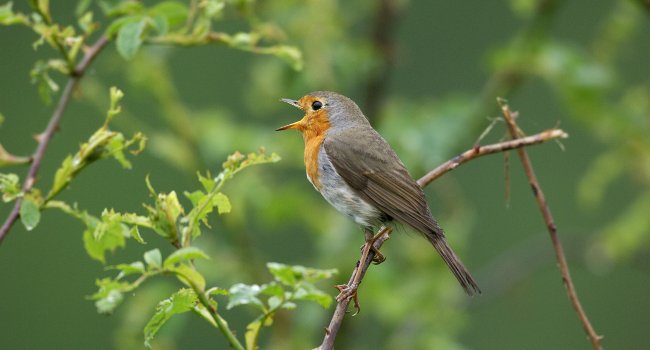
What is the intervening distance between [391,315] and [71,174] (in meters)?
2.29

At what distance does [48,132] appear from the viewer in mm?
2252

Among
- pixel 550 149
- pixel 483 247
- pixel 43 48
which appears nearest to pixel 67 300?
pixel 43 48

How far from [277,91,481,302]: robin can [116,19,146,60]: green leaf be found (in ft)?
3.72

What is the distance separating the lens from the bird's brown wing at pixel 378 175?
139 inches

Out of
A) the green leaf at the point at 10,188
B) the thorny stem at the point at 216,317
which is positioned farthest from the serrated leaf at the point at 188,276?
the green leaf at the point at 10,188

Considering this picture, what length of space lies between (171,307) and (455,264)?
5.10ft

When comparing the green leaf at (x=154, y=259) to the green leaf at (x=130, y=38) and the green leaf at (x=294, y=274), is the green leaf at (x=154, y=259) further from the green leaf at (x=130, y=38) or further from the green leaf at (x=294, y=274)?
the green leaf at (x=130, y=38)

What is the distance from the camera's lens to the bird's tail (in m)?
3.04

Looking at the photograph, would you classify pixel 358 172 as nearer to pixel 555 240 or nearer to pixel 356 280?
pixel 356 280

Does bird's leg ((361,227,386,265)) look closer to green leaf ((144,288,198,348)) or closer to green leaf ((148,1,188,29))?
green leaf ((148,1,188,29))

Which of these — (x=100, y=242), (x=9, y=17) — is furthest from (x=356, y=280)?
(x=9, y=17)

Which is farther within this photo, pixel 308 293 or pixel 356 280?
pixel 356 280

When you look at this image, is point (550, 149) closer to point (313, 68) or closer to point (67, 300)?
point (67, 300)

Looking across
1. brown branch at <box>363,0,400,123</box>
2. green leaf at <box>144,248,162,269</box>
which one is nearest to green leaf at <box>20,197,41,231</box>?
green leaf at <box>144,248,162,269</box>
